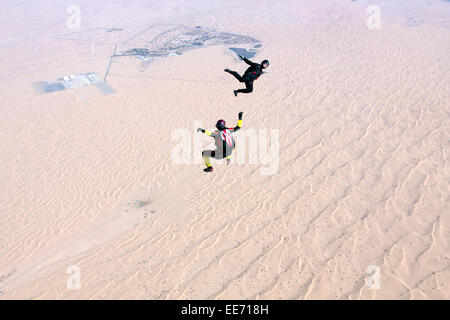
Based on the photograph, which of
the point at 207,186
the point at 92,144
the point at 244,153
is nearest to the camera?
the point at 207,186

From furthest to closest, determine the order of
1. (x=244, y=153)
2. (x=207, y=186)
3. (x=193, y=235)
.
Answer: (x=244, y=153), (x=207, y=186), (x=193, y=235)

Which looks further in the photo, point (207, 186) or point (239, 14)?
point (239, 14)

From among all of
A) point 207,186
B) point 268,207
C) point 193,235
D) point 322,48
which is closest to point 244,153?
point 207,186
